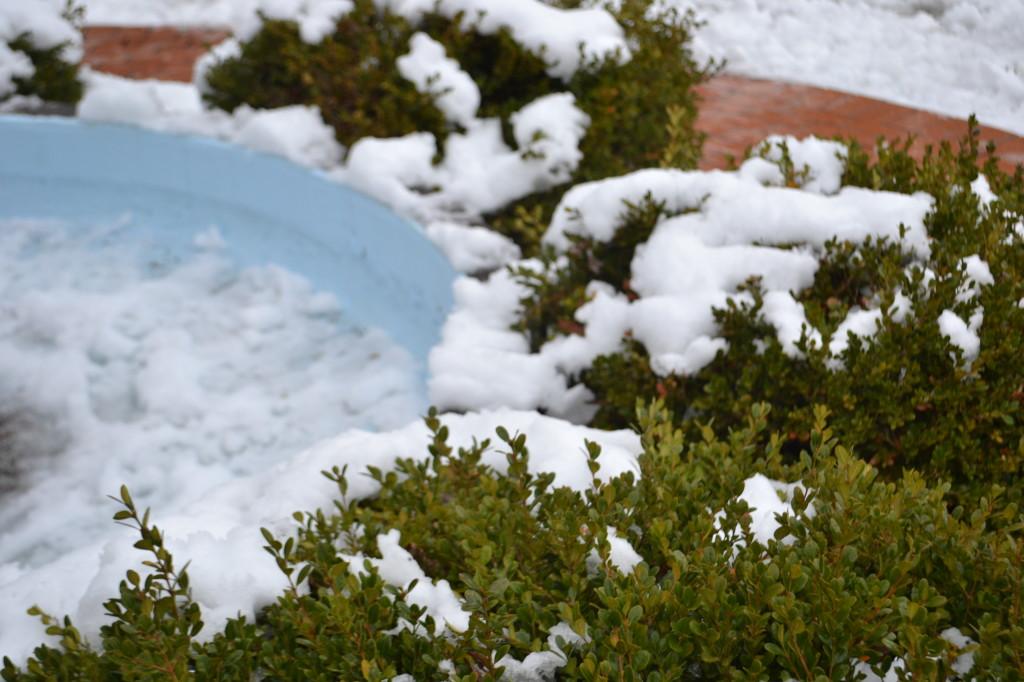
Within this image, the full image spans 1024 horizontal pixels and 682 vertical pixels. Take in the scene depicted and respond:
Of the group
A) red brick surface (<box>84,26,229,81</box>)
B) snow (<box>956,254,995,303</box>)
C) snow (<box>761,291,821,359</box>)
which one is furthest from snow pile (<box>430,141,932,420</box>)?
red brick surface (<box>84,26,229,81</box>)

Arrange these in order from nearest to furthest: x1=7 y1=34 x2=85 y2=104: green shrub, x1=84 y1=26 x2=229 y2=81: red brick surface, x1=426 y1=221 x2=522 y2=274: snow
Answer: x1=426 y1=221 x2=522 y2=274: snow, x1=7 y1=34 x2=85 y2=104: green shrub, x1=84 y1=26 x2=229 y2=81: red brick surface

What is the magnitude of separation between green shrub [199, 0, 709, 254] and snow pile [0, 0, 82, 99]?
184 centimetres

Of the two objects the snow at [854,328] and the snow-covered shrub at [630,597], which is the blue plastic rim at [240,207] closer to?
the snow at [854,328]

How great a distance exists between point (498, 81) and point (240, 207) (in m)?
2.08

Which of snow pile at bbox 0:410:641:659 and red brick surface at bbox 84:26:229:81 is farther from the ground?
snow pile at bbox 0:410:641:659

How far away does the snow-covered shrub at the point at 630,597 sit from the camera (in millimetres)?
1409

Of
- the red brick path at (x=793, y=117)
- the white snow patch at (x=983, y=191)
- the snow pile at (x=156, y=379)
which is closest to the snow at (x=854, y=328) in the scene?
the white snow patch at (x=983, y=191)

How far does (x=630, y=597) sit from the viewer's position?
1423 millimetres

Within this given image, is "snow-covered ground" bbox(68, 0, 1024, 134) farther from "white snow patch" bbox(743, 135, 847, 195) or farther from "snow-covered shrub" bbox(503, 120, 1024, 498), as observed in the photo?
"snow-covered shrub" bbox(503, 120, 1024, 498)

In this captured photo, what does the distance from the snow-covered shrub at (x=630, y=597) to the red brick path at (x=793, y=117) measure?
140 inches

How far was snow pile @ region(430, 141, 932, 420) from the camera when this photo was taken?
284 cm

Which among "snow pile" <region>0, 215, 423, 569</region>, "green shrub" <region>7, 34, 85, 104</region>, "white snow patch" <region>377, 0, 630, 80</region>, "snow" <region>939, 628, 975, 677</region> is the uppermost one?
"snow" <region>939, 628, 975, 677</region>

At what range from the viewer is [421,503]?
2174 mm

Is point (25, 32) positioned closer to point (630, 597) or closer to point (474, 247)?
point (474, 247)
